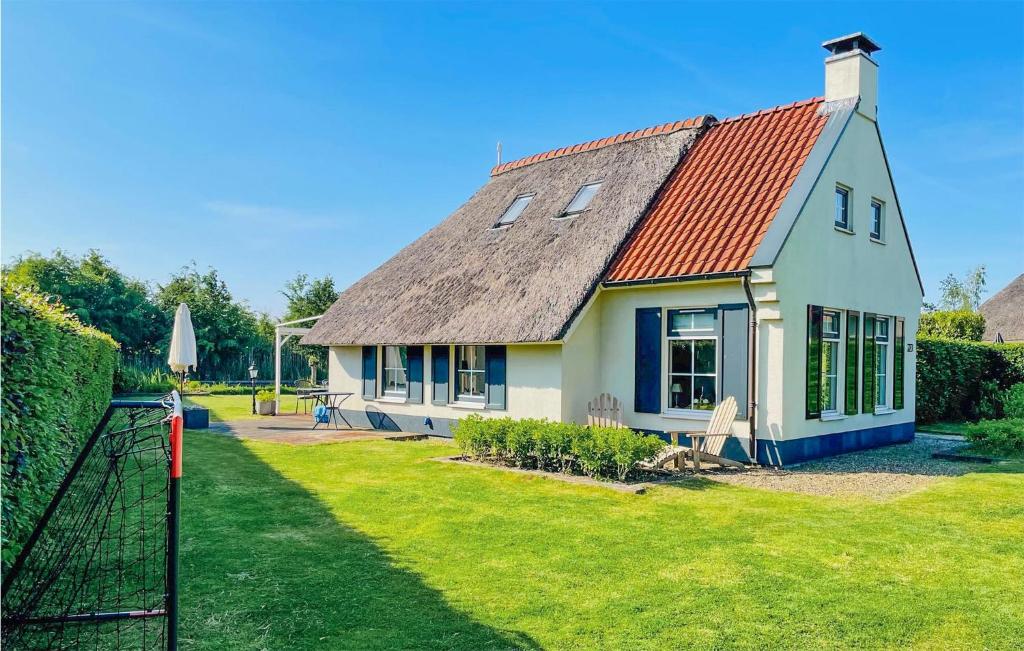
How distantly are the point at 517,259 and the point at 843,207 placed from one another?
6.77 m

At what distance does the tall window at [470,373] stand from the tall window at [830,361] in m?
6.96

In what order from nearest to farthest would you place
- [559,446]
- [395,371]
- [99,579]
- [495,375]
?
[99,579] → [559,446] → [495,375] → [395,371]

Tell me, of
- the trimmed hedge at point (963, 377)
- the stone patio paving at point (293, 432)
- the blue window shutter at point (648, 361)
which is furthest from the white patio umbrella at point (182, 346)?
the trimmed hedge at point (963, 377)

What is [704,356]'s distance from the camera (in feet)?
40.7

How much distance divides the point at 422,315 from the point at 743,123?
332 inches

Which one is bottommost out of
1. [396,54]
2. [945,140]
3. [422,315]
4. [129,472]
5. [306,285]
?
[129,472]

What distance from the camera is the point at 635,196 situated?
581 inches

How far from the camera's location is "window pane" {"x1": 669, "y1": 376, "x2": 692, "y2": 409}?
12.6m

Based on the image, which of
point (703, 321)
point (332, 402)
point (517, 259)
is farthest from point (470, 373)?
point (703, 321)

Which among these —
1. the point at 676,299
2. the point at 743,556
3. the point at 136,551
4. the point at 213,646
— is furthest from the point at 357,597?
the point at 676,299

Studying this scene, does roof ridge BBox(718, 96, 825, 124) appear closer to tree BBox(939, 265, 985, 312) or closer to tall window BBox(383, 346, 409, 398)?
tall window BBox(383, 346, 409, 398)

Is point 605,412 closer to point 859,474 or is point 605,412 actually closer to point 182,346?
point 859,474

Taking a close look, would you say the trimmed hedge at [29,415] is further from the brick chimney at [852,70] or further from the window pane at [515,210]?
the brick chimney at [852,70]

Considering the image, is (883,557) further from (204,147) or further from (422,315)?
(204,147)
